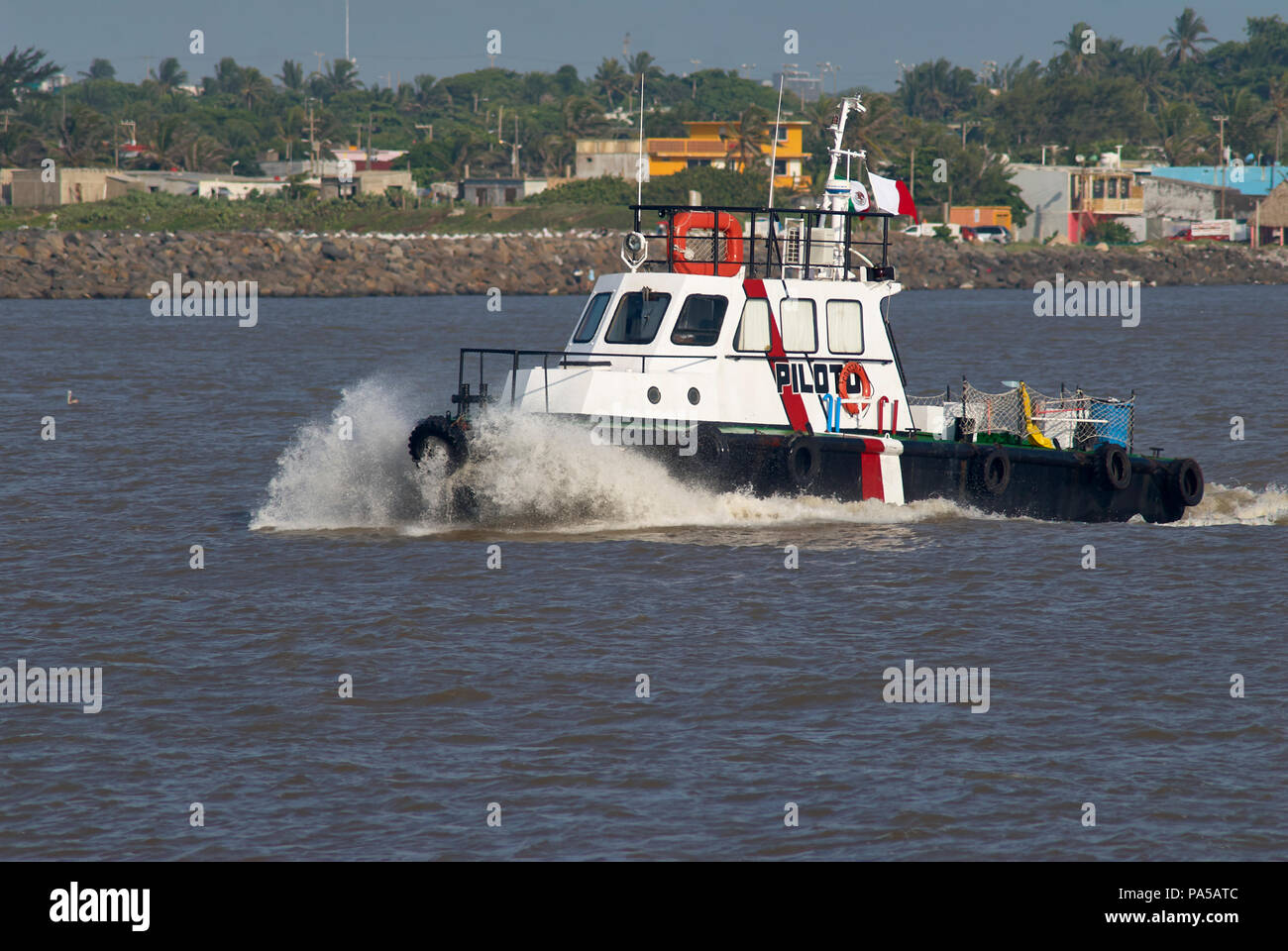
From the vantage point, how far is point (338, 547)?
1689 cm

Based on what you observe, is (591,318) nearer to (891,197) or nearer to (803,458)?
(803,458)

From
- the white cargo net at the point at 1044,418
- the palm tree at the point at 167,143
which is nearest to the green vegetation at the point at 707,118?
the palm tree at the point at 167,143

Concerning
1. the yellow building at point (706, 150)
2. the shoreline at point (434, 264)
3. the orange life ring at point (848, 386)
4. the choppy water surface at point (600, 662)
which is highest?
the yellow building at point (706, 150)

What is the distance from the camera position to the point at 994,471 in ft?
61.1

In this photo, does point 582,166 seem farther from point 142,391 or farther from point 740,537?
point 740,537

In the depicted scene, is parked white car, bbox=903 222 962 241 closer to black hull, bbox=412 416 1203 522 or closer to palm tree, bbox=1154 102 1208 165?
palm tree, bbox=1154 102 1208 165

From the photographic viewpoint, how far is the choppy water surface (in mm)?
9414

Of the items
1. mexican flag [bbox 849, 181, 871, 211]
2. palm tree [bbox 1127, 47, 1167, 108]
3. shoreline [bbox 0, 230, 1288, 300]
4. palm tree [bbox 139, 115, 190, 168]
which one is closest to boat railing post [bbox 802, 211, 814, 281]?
mexican flag [bbox 849, 181, 871, 211]

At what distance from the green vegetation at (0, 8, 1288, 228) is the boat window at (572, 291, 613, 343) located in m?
45.7

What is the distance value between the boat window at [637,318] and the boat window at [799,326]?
1436 mm

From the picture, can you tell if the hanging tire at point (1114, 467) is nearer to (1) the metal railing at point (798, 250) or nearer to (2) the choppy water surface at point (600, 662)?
(2) the choppy water surface at point (600, 662)

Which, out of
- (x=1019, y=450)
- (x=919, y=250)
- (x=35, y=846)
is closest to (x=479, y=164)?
(x=919, y=250)

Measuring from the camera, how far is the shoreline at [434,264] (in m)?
72.4
